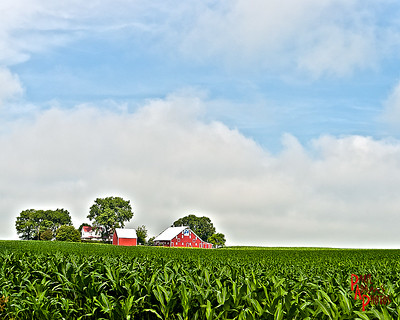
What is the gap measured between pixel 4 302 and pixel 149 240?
370 ft

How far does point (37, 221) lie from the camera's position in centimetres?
11794

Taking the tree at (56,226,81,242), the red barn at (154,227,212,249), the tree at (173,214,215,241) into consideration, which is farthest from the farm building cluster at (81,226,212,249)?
the tree at (173,214,215,241)

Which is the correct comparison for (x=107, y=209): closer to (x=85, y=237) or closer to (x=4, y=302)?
Result: (x=85, y=237)

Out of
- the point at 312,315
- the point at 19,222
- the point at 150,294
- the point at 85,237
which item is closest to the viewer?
the point at 312,315

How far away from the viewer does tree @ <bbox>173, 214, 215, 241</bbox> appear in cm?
12238

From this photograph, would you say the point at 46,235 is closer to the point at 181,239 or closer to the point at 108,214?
the point at 108,214

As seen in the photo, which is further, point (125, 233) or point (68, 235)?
point (68, 235)

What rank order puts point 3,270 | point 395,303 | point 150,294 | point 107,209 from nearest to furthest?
point 395,303 < point 150,294 < point 3,270 < point 107,209

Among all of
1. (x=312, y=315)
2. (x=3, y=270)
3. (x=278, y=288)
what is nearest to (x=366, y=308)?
(x=312, y=315)

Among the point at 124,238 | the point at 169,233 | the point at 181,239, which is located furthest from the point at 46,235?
the point at 181,239

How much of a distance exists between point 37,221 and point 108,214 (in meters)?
25.5

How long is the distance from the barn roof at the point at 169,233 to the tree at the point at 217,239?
1146cm

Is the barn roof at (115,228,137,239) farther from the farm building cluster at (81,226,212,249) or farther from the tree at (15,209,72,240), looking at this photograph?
the tree at (15,209,72,240)

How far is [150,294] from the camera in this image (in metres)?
5.49
